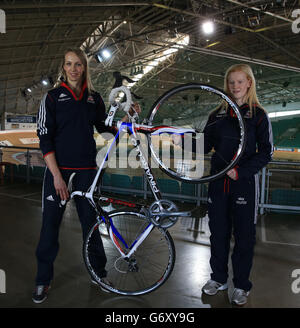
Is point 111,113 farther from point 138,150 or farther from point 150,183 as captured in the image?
point 150,183

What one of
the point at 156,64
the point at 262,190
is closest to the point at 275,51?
the point at 156,64

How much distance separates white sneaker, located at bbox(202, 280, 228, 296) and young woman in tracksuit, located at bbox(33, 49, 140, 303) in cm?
127

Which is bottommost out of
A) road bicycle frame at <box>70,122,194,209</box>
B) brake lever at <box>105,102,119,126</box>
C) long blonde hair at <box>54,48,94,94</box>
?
road bicycle frame at <box>70,122,194,209</box>

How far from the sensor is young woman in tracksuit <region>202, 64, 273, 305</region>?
2135 millimetres

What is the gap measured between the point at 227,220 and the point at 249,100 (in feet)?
3.30

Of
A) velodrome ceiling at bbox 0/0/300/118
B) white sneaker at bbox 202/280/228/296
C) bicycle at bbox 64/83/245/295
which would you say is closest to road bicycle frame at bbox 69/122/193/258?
bicycle at bbox 64/83/245/295

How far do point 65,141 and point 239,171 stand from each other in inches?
52.9

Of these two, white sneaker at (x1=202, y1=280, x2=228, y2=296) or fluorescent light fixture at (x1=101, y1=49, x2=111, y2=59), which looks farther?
fluorescent light fixture at (x1=101, y1=49, x2=111, y2=59)

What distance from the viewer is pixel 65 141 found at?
215 cm

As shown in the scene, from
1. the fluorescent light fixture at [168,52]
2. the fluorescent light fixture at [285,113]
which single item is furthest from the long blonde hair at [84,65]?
the fluorescent light fixture at [285,113]

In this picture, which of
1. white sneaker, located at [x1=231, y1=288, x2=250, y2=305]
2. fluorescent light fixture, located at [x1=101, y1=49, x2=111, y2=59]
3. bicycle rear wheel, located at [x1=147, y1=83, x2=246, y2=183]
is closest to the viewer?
bicycle rear wheel, located at [x1=147, y1=83, x2=246, y2=183]

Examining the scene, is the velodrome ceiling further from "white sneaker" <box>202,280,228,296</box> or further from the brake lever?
"white sneaker" <box>202,280,228,296</box>

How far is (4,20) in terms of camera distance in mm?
8258
